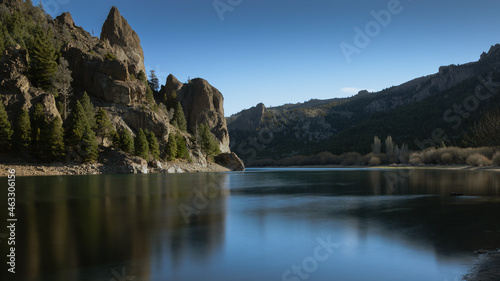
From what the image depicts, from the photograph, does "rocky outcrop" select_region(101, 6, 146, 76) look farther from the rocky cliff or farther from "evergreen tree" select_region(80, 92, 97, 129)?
"evergreen tree" select_region(80, 92, 97, 129)

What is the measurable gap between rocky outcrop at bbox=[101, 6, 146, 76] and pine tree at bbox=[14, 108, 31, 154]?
5886 cm

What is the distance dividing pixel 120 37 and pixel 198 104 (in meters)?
40.8

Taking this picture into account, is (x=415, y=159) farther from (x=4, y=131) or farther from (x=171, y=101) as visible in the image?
(x=4, y=131)

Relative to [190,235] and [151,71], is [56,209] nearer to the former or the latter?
[190,235]

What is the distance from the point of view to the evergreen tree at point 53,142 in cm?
7000

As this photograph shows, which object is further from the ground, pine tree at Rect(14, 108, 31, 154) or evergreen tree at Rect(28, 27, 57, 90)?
evergreen tree at Rect(28, 27, 57, 90)

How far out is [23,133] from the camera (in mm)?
68812

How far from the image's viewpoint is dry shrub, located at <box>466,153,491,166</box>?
9231 cm

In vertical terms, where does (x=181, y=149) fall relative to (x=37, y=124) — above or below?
below

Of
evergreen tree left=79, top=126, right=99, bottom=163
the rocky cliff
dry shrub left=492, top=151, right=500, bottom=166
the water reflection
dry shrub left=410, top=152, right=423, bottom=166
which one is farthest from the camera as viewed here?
Answer: dry shrub left=410, top=152, right=423, bottom=166

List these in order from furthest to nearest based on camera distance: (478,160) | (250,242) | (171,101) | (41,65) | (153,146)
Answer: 1. (171,101)
2. (478,160)
3. (153,146)
4. (41,65)
5. (250,242)

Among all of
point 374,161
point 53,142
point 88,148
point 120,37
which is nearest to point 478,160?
point 374,161

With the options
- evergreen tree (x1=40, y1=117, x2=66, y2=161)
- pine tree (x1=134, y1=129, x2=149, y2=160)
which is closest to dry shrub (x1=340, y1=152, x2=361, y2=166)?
pine tree (x1=134, y1=129, x2=149, y2=160)

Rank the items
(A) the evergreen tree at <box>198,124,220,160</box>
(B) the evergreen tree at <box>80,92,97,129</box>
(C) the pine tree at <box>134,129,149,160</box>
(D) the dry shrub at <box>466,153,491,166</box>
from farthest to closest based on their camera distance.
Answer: (A) the evergreen tree at <box>198,124,220,160</box>, (D) the dry shrub at <box>466,153,491,166</box>, (C) the pine tree at <box>134,129,149,160</box>, (B) the evergreen tree at <box>80,92,97,129</box>
